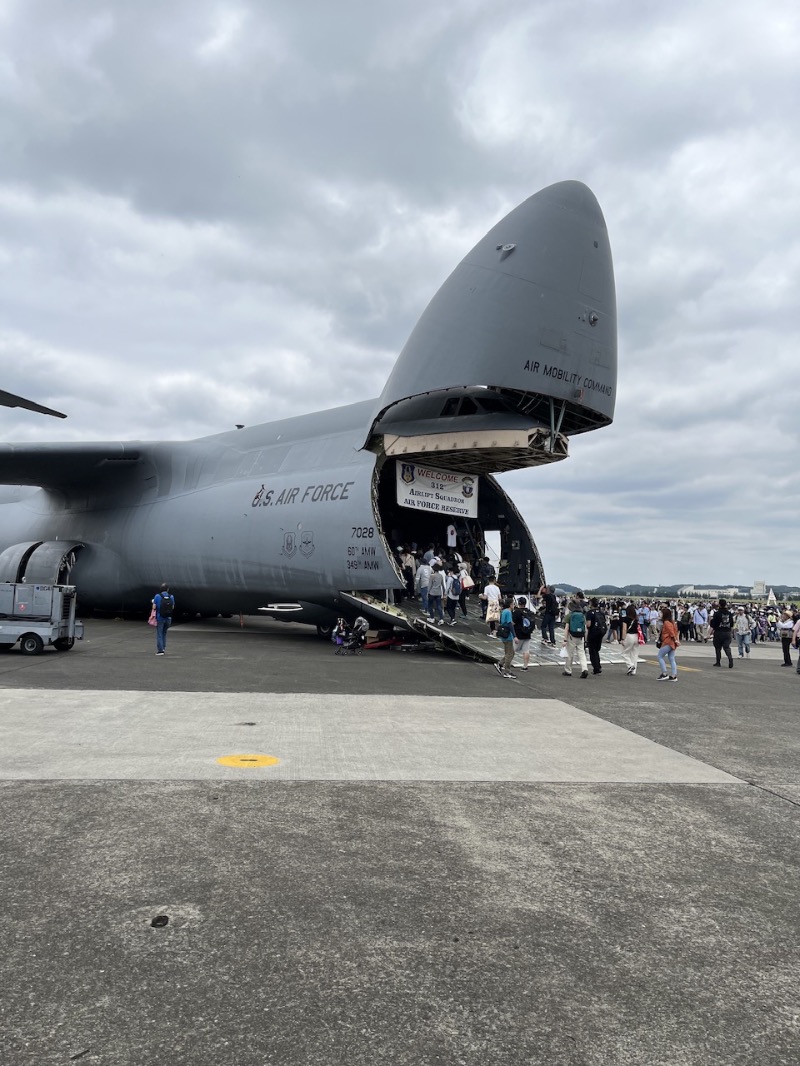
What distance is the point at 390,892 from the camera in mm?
3969

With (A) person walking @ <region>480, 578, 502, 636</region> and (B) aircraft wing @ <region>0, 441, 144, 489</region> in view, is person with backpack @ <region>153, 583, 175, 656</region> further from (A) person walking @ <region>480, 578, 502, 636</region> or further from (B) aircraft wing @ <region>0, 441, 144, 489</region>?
(B) aircraft wing @ <region>0, 441, 144, 489</region>

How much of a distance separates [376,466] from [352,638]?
147 inches

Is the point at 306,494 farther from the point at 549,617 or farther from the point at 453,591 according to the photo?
the point at 549,617

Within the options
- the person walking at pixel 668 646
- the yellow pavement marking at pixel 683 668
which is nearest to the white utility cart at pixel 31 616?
the person walking at pixel 668 646

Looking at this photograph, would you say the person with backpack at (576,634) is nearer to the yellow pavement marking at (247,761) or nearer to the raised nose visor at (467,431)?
the raised nose visor at (467,431)

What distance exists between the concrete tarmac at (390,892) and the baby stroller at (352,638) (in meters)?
8.13

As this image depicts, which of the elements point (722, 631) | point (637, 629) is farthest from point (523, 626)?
point (722, 631)

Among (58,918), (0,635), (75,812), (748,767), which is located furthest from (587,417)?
(58,918)

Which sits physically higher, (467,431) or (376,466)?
(467,431)

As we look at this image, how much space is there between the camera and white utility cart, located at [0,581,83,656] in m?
14.8

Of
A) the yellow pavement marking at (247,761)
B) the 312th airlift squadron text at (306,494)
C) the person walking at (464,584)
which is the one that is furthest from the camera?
the person walking at (464,584)

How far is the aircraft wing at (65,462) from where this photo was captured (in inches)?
834

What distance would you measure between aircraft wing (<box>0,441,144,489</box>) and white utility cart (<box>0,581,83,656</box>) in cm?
715

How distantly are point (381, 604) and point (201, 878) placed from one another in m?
12.8
